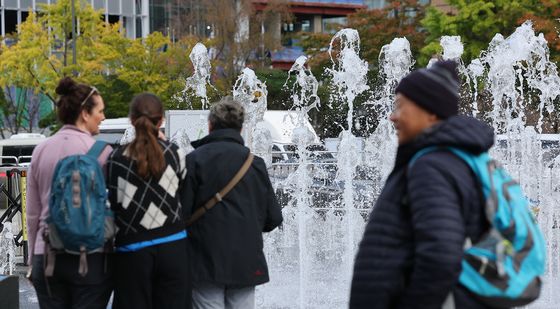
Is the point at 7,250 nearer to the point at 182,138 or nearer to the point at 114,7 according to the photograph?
the point at 182,138

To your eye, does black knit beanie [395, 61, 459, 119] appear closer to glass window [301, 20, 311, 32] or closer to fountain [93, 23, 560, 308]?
fountain [93, 23, 560, 308]

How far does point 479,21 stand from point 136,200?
99.1 ft

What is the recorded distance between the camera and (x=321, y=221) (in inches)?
571

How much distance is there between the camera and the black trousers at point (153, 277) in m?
4.41

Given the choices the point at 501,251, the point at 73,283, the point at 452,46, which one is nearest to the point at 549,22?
the point at 452,46

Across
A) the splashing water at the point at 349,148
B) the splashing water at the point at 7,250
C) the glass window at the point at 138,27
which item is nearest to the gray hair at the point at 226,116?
the splashing water at the point at 349,148

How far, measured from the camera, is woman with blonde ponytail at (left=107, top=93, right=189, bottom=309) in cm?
438

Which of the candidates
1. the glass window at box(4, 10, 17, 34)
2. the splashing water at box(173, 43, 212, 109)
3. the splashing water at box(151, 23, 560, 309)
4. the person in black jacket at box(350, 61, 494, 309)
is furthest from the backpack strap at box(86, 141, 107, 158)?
the glass window at box(4, 10, 17, 34)

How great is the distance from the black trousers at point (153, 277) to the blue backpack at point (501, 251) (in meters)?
1.80

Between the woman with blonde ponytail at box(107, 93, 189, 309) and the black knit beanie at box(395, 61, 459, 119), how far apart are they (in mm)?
1661

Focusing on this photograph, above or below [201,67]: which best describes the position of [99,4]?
above

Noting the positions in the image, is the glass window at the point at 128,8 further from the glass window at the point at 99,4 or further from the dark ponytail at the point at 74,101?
the dark ponytail at the point at 74,101

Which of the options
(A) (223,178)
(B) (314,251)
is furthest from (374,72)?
(A) (223,178)

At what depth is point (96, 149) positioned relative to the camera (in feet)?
14.6
